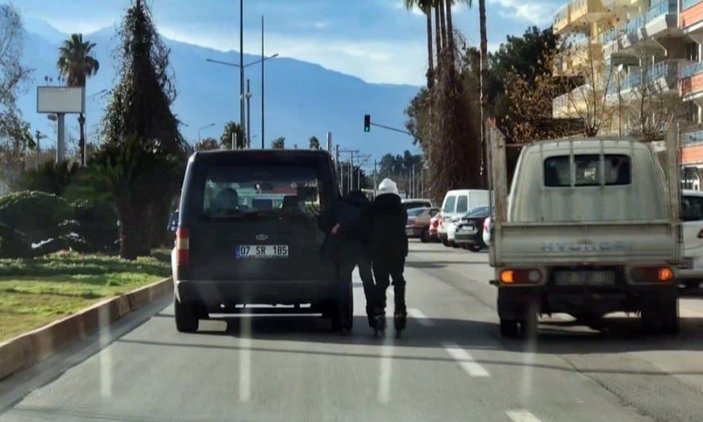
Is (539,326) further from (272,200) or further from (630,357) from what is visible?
(272,200)

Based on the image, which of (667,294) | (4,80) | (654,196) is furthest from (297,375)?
(4,80)

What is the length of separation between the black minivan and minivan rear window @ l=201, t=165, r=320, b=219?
0.5 inches

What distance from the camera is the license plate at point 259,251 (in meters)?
13.3

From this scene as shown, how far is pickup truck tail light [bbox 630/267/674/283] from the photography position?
40.9 ft

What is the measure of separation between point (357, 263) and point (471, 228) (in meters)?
22.8

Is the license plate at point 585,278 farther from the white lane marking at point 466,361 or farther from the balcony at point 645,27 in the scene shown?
the balcony at point 645,27

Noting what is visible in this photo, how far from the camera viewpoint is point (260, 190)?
533 inches

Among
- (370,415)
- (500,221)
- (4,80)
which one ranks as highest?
(4,80)

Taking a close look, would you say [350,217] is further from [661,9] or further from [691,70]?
[661,9]

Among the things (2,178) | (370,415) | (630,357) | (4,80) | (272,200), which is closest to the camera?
(370,415)

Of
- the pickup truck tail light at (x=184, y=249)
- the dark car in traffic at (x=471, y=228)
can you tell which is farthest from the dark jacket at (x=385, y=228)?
the dark car in traffic at (x=471, y=228)

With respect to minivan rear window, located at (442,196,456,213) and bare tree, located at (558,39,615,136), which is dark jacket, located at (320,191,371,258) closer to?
minivan rear window, located at (442,196,456,213)

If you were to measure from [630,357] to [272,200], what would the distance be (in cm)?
453

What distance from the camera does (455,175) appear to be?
54.0m
